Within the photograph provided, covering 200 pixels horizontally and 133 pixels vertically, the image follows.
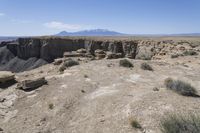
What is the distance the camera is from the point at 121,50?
195 ft

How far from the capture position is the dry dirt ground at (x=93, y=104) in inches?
427

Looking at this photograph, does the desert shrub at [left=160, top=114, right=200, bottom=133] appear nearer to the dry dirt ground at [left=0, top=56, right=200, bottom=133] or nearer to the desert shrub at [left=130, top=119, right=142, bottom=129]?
the dry dirt ground at [left=0, top=56, right=200, bottom=133]

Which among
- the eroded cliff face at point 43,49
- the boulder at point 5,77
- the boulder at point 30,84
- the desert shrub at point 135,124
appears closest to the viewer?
the desert shrub at point 135,124

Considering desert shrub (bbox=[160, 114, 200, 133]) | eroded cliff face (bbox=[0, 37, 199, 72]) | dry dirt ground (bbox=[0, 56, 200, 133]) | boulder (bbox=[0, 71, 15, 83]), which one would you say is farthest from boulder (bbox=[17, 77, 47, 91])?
eroded cliff face (bbox=[0, 37, 199, 72])

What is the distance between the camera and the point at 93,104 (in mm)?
12742

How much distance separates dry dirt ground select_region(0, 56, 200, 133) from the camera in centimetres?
1086

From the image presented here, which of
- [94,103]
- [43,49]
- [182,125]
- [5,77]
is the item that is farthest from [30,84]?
[43,49]

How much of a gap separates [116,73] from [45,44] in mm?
63895

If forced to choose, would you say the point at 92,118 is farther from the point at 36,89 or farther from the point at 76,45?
the point at 76,45

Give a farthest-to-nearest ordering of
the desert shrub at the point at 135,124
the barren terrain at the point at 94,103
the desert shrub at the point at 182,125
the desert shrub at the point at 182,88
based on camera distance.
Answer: the desert shrub at the point at 182,88
the barren terrain at the point at 94,103
the desert shrub at the point at 135,124
the desert shrub at the point at 182,125

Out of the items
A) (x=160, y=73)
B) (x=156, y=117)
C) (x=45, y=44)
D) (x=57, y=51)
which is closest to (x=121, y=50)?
(x=57, y=51)

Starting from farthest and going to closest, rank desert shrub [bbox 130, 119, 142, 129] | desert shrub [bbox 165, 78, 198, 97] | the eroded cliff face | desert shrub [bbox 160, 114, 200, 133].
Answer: the eroded cliff face → desert shrub [bbox 165, 78, 198, 97] → desert shrub [bbox 130, 119, 142, 129] → desert shrub [bbox 160, 114, 200, 133]

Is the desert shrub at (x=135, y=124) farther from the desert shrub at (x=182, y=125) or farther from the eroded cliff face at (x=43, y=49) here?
the eroded cliff face at (x=43, y=49)


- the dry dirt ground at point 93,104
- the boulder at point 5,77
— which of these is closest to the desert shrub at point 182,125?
the dry dirt ground at point 93,104
